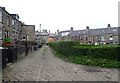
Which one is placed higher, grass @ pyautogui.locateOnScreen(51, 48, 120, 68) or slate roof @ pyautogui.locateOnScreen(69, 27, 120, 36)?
slate roof @ pyautogui.locateOnScreen(69, 27, 120, 36)

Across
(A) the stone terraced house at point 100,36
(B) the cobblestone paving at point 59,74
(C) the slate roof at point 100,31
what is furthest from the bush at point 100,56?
(C) the slate roof at point 100,31

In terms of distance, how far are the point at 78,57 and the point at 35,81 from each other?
4920 millimetres

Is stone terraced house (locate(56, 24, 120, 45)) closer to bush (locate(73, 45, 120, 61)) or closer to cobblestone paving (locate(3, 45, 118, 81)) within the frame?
bush (locate(73, 45, 120, 61))

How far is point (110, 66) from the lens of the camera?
616 centimetres

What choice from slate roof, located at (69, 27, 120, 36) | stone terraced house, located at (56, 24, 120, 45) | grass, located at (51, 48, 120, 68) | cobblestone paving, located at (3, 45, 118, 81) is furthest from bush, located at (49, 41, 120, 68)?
slate roof, located at (69, 27, 120, 36)

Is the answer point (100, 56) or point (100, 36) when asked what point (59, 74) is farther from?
point (100, 36)

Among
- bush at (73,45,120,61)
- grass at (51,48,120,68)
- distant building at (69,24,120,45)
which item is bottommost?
grass at (51,48,120,68)

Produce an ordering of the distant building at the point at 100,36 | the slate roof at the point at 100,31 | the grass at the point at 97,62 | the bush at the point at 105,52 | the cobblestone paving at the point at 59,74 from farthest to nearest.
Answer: the slate roof at the point at 100,31
the distant building at the point at 100,36
the bush at the point at 105,52
the grass at the point at 97,62
the cobblestone paving at the point at 59,74

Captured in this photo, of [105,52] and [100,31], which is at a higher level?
[100,31]

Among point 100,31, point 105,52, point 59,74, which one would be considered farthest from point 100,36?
point 59,74

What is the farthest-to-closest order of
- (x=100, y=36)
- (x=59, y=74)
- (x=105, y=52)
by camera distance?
(x=100, y=36), (x=105, y=52), (x=59, y=74)

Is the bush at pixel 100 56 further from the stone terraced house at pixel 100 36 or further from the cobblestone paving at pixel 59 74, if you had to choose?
the stone terraced house at pixel 100 36

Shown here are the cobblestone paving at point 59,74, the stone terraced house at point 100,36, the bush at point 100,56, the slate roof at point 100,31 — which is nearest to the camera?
the cobblestone paving at point 59,74

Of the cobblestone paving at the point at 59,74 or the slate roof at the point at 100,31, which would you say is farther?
the slate roof at the point at 100,31
